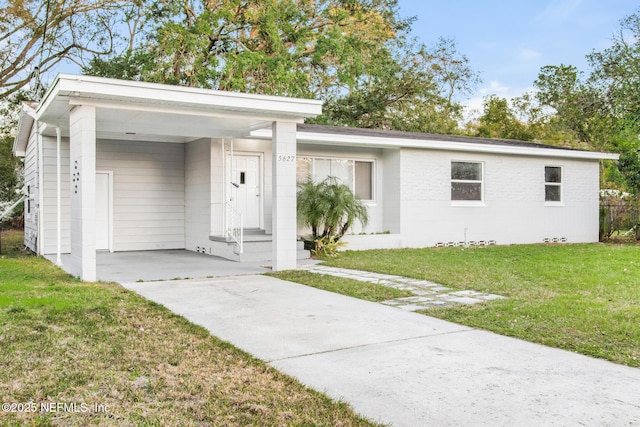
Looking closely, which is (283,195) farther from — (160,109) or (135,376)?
(135,376)

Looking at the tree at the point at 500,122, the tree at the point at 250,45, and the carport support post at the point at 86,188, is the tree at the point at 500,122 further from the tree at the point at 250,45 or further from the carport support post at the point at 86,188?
the carport support post at the point at 86,188

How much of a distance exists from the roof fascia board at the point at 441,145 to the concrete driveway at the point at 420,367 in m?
7.47

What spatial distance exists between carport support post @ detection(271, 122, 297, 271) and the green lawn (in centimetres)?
141

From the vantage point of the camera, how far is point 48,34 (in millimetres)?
21875

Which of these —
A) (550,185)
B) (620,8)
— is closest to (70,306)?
(550,185)

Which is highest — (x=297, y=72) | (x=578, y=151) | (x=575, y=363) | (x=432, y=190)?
(x=297, y=72)

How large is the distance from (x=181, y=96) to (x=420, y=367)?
593cm

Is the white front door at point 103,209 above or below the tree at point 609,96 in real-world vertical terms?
below

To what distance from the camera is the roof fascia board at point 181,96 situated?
7.71 m

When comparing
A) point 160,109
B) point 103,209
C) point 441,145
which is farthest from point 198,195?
point 441,145

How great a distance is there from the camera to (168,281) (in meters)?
8.50

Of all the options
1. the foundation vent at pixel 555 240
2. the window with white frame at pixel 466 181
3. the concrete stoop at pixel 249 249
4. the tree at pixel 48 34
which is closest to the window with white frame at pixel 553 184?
the foundation vent at pixel 555 240

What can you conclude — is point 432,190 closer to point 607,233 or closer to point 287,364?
point 607,233

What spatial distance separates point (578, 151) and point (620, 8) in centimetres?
421
